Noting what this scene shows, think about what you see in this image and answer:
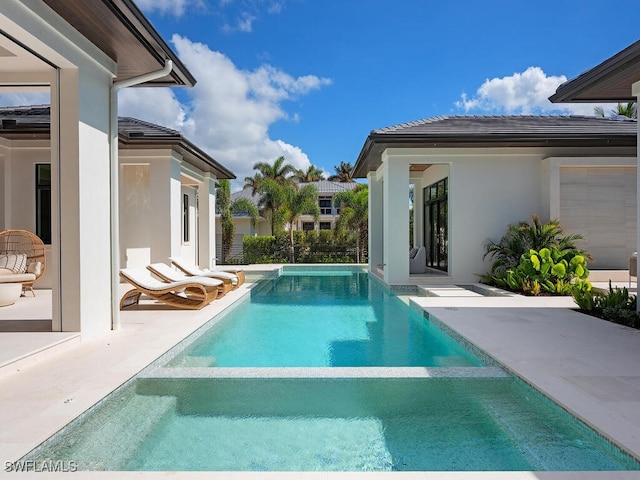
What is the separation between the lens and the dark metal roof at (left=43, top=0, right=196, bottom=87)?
4844 mm

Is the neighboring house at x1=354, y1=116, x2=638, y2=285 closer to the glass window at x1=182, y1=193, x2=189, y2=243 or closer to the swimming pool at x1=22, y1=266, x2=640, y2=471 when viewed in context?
the glass window at x1=182, y1=193, x2=189, y2=243

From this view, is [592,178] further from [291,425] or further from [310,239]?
[310,239]

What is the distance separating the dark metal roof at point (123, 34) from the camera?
4.84 meters

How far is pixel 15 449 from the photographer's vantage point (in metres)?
2.76

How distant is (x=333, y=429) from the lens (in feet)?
11.5

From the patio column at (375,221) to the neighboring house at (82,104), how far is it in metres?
11.1

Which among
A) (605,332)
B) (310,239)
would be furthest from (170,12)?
(605,332)

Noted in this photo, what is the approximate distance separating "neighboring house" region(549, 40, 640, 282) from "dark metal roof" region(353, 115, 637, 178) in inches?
159

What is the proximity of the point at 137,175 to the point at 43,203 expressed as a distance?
284cm

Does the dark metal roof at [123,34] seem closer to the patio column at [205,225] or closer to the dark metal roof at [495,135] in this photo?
the dark metal roof at [495,135]

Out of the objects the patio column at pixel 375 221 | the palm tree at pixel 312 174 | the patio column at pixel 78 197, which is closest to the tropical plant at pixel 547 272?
the patio column at pixel 375 221

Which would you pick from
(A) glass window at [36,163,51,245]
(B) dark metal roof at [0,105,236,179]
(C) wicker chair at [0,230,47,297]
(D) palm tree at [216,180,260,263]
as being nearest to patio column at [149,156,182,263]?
(B) dark metal roof at [0,105,236,179]

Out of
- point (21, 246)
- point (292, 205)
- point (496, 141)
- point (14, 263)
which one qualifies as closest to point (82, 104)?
point (14, 263)

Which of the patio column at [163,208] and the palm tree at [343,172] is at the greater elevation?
the palm tree at [343,172]
